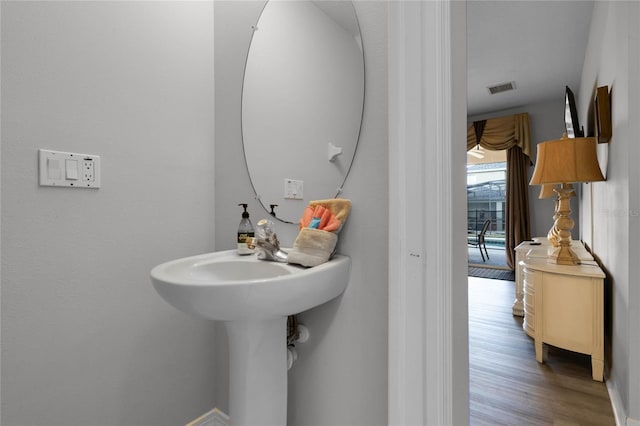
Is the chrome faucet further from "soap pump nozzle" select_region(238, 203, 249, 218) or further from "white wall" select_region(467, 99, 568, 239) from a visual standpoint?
"white wall" select_region(467, 99, 568, 239)

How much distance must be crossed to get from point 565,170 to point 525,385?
4.58 feet

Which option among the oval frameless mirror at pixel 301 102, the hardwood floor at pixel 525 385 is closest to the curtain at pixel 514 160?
the hardwood floor at pixel 525 385

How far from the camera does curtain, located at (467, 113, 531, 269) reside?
503 cm

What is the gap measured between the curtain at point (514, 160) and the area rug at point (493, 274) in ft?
0.79

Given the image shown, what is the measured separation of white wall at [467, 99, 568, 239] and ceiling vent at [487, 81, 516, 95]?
99 cm

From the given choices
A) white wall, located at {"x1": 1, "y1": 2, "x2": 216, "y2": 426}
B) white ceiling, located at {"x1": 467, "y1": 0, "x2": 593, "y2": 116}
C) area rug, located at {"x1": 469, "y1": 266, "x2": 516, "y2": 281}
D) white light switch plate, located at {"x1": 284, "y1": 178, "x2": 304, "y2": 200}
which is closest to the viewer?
white wall, located at {"x1": 1, "y1": 2, "x2": 216, "y2": 426}

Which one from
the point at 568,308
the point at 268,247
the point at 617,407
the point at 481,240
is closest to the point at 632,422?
the point at 617,407

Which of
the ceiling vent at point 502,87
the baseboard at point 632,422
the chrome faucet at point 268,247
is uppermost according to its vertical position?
the ceiling vent at point 502,87

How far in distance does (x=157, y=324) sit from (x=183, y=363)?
221mm

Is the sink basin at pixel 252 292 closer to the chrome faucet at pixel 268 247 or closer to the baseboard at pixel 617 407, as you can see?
the chrome faucet at pixel 268 247

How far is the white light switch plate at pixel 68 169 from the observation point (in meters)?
0.95

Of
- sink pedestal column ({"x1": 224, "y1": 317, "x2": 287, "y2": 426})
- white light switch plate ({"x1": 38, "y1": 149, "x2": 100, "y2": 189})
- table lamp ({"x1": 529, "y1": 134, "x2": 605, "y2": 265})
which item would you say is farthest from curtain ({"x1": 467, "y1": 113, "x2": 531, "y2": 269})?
white light switch plate ({"x1": 38, "y1": 149, "x2": 100, "y2": 189})

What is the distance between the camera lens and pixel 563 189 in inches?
91.2

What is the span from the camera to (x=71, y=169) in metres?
1.00
